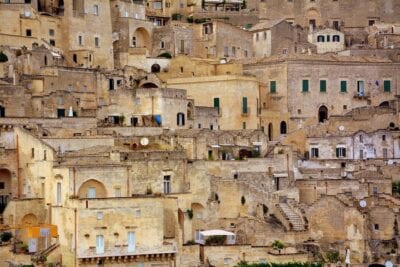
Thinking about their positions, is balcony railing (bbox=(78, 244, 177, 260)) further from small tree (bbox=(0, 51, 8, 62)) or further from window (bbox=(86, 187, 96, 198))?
small tree (bbox=(0, 51, 8, 62))

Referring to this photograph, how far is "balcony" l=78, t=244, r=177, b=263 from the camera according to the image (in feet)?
143

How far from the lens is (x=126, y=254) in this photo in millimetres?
43969

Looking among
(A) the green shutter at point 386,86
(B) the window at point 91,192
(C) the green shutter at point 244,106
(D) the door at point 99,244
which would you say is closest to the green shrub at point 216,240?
(D) the door at point 99,244

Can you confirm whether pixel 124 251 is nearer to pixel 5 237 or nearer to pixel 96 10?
pixel 5 237

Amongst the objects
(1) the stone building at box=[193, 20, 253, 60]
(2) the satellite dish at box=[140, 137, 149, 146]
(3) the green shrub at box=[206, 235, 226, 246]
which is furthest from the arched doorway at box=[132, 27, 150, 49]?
(3) the green shrub at box=[206, 235, 226, 246]

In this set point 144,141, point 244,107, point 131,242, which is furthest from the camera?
point 244,107

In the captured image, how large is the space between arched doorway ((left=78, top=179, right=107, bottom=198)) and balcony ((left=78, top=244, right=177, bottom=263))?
2.31m

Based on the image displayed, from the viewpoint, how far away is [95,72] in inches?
2280

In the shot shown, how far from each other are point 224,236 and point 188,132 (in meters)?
8.69

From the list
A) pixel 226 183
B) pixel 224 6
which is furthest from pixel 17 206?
pixel 224 6

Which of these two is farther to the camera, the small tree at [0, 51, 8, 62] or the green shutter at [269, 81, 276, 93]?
the green shutter at [269, 81, 276, 93]

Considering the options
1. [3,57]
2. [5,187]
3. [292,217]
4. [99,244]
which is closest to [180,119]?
[3,57]

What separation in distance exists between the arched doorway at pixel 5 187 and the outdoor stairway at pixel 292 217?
1139cm

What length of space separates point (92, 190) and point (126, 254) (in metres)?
2.93
